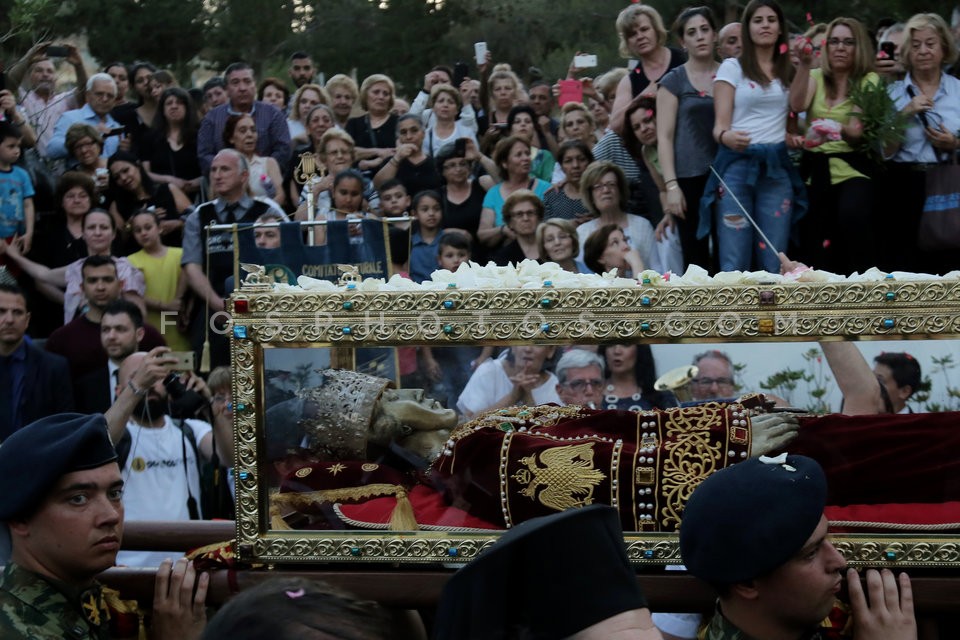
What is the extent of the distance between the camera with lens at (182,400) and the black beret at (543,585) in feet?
13.3

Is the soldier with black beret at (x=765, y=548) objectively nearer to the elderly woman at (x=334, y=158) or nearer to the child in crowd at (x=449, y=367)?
the child in crowd at (x=449, y=367)

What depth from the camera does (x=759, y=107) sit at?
6777 millimetres

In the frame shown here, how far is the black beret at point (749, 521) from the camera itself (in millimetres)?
2961

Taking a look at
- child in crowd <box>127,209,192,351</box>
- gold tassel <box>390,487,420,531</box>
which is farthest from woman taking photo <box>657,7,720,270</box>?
gold tassel <box>390,487,420,531</box>

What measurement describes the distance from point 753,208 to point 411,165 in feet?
8.78

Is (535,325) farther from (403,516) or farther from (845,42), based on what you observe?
(845,42)

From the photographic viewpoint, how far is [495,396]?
357 centimetres

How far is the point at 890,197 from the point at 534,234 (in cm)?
186

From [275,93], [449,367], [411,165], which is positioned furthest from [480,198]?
[449,367]

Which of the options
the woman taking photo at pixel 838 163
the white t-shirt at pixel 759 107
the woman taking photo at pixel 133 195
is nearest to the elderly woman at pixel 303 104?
the woman taking photo at pixel 133 195

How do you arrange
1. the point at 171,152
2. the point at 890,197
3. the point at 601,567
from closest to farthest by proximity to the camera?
the point at 601,567 < the point at 890,197 < the point at 171,152

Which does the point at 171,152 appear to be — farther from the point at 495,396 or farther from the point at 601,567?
the point at 601,567

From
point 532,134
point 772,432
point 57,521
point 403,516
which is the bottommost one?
point 403,516

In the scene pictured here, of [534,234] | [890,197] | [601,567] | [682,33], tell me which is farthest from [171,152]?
[601,567]
